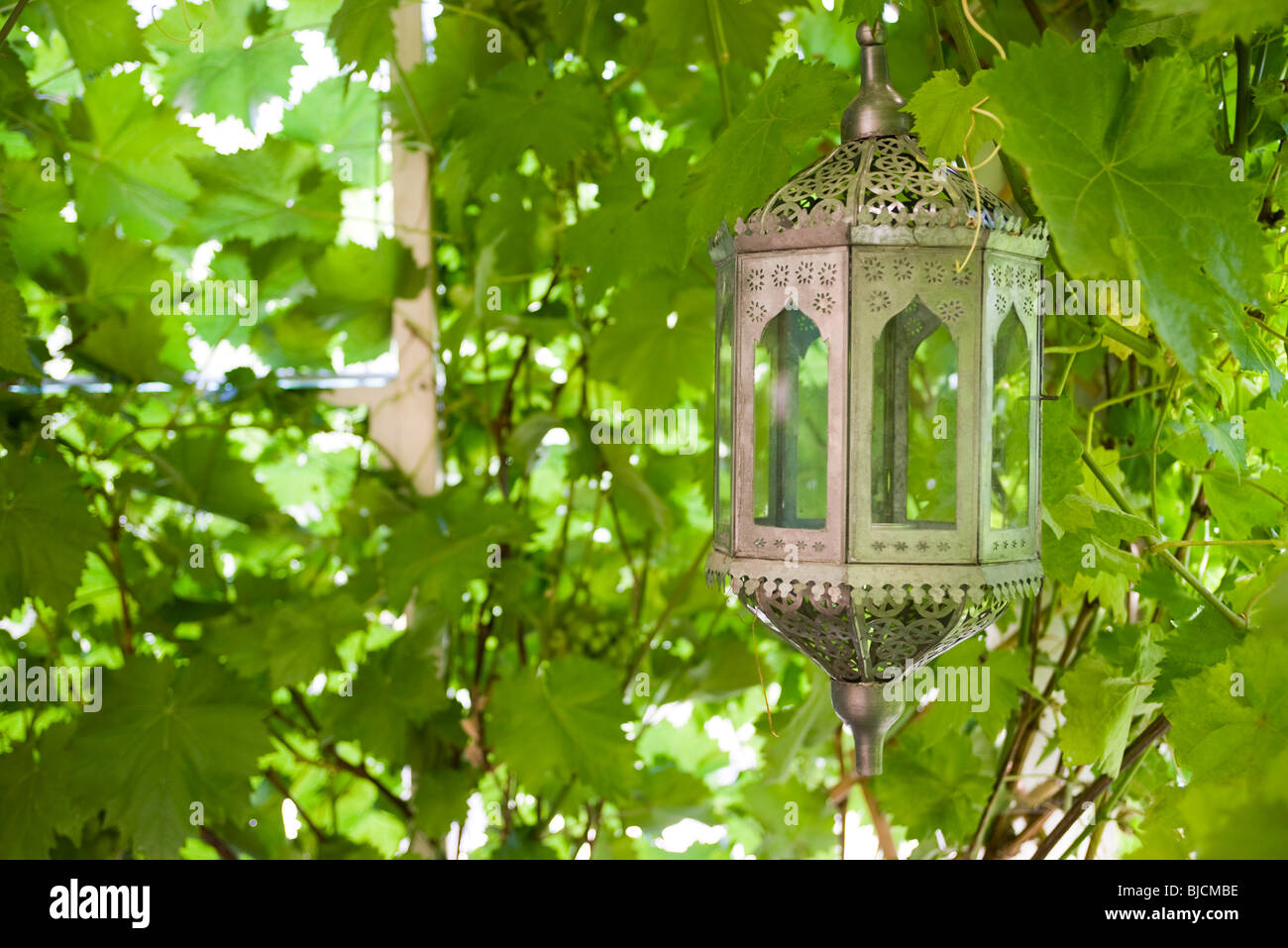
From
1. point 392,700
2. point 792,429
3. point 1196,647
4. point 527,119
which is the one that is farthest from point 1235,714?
point 392,700

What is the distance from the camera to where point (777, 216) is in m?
0.58

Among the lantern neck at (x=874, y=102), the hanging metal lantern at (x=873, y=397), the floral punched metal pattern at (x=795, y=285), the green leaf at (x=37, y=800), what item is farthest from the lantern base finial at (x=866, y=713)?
the green leaf at (x=37, y=800)

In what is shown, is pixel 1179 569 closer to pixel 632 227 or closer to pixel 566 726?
pixel 632 227

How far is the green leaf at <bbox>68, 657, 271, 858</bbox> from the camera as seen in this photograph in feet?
3.45

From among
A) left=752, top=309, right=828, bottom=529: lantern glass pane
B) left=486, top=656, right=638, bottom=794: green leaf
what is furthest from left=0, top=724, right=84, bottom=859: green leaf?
left=752, top=309, right=828, bottom=529: lantern glass pane

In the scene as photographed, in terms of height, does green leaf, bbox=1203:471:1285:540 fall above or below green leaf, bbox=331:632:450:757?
above

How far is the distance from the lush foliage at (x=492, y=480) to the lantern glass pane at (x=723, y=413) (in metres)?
0.09

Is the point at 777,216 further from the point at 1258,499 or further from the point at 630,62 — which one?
the point at 630,62

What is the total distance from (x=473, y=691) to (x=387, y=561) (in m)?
0.27

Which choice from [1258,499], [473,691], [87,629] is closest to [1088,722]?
[1258,499]

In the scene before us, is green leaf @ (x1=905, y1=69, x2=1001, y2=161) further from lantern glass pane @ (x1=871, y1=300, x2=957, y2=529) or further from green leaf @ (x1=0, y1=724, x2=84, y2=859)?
green leaf @ (x1=0, y1=724, x2=84, y2=859)

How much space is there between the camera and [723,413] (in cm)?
68

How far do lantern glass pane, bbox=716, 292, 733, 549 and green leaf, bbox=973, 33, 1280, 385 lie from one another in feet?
0.74

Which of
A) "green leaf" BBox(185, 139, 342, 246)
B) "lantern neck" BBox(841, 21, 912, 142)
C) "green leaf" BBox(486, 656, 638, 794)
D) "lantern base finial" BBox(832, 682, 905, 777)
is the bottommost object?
"green leaf" BBox(486, 656, 638, 794)
